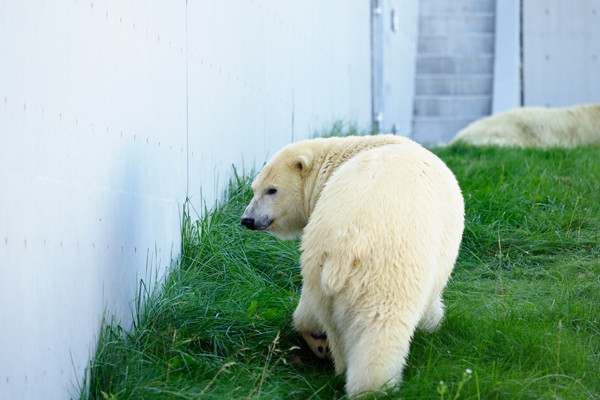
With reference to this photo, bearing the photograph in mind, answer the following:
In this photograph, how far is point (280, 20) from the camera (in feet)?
20.4

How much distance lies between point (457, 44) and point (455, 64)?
1.35ft

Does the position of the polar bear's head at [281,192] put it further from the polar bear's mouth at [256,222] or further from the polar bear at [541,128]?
the polar bear at [541,128]

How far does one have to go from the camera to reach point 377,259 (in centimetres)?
270

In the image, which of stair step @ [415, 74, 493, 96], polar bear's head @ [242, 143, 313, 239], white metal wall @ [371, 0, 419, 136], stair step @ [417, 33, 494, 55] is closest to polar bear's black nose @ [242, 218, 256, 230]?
polar bear's head @ [242, 143, 313, 239]

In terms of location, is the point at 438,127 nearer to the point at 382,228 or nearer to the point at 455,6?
the point at 455,6

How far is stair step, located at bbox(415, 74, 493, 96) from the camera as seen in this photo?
43.6 feet

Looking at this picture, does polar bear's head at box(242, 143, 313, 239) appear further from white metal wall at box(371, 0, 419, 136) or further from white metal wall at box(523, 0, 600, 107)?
white metal wall at box(523, 0, 600, 107)

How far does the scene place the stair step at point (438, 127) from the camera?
1320 centimetres

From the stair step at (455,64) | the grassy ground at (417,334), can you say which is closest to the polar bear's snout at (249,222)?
the grassy ground at (417,334)

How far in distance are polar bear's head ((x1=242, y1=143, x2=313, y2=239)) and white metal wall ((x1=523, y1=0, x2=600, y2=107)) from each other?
10702 millimetres

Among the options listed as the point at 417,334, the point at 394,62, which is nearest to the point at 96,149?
the point at 417,334

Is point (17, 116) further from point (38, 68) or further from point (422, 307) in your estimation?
point (422, 307)

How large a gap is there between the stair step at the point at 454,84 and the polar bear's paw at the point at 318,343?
1061 cm

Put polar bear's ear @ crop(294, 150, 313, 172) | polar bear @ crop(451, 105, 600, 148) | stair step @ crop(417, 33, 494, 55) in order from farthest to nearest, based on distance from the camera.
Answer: stair step @ crop(417, 33, 494, 55) → polar bear @ crop(451, 105, 600, 148) → polar bear's ear @ crop(294, 150, 313, 172)
